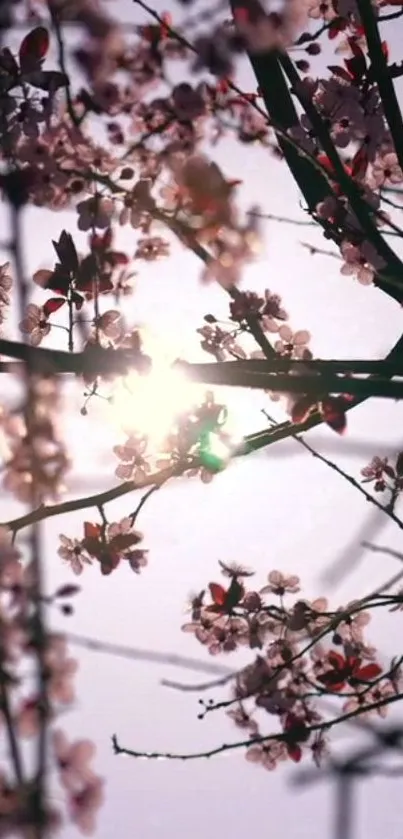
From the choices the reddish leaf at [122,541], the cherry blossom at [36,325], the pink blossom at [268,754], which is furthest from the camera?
the pink blossom at [268,754]

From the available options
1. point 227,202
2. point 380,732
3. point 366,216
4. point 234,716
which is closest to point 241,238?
point 227,202

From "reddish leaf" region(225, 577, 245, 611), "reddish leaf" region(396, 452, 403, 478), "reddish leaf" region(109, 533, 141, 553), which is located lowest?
"reddish leaf" region(225, 577, 245, 611)

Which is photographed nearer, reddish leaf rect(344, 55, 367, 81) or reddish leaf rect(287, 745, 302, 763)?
reddish leaf rect(344, 55, 367, 81)

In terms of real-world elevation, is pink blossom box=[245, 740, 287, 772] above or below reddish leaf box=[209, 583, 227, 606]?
below

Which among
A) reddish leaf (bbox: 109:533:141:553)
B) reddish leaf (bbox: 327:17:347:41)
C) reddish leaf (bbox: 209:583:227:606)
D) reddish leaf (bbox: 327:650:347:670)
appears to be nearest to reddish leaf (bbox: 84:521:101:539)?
reddish leaf (bbox: 109:533:141:553)

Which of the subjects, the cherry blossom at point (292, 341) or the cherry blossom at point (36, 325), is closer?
the cherry blossom at point (36, 325)

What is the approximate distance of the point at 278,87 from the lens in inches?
154

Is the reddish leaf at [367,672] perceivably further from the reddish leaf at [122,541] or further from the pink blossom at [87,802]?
the pink blossom at [87,802]

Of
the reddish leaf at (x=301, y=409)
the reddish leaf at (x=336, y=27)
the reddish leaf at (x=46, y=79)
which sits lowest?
the reddish leaf at (x=301, y=409)

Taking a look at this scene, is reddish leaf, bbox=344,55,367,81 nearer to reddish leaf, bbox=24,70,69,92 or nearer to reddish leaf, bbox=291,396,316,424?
reddish leaf, bbox=24,70,69,92

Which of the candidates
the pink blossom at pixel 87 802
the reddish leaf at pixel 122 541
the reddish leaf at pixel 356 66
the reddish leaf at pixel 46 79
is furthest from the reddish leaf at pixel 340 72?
the pink blossom at pixel 87 802

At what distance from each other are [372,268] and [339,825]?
11.1 feet

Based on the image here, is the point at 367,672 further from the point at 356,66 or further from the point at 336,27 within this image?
the point at 336,27

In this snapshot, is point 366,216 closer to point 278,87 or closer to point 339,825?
point 278,87
